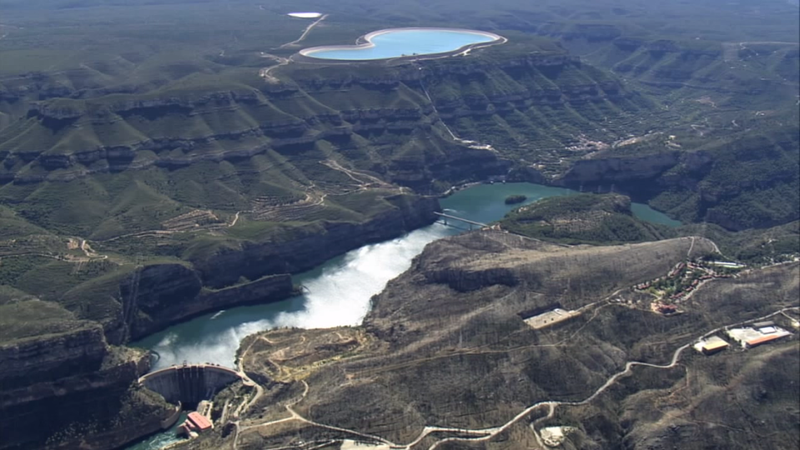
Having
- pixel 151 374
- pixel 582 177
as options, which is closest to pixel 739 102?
pixel 582 177

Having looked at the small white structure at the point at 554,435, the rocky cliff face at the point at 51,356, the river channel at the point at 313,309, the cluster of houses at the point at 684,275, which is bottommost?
the river channel at the point at 313,309

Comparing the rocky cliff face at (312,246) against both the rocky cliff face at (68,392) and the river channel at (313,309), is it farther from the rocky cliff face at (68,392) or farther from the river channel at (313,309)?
the rocky cliff face at (68,392)

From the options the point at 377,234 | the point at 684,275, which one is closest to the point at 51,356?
the point at 377,234

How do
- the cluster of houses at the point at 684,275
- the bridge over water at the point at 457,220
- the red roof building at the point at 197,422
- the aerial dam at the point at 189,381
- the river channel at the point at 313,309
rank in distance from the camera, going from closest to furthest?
the red roof building at the point at 197,422 < the aerial dam at the point at 189,381 < the cluster of houses at the point at 684,275 < the river channel at the point at 313,309 < the bridge over water at the point at 457,220

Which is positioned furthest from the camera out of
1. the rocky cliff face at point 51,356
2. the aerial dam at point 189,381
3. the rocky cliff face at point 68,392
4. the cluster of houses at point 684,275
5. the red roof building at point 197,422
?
the cluster of houses at point 684,275

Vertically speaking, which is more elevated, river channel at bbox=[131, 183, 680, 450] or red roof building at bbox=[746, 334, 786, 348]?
red roof building at bbox=[746, 334, 786, 348]

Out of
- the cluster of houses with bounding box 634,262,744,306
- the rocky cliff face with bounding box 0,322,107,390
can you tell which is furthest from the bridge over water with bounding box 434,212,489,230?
the rocky cliff face with bounding box 0,322,107,390

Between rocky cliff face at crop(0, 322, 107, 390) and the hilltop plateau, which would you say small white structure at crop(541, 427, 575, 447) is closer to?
the hilltop plateau

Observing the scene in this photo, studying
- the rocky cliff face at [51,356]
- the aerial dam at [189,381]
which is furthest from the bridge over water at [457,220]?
the rocky cliff face at [51,356]
